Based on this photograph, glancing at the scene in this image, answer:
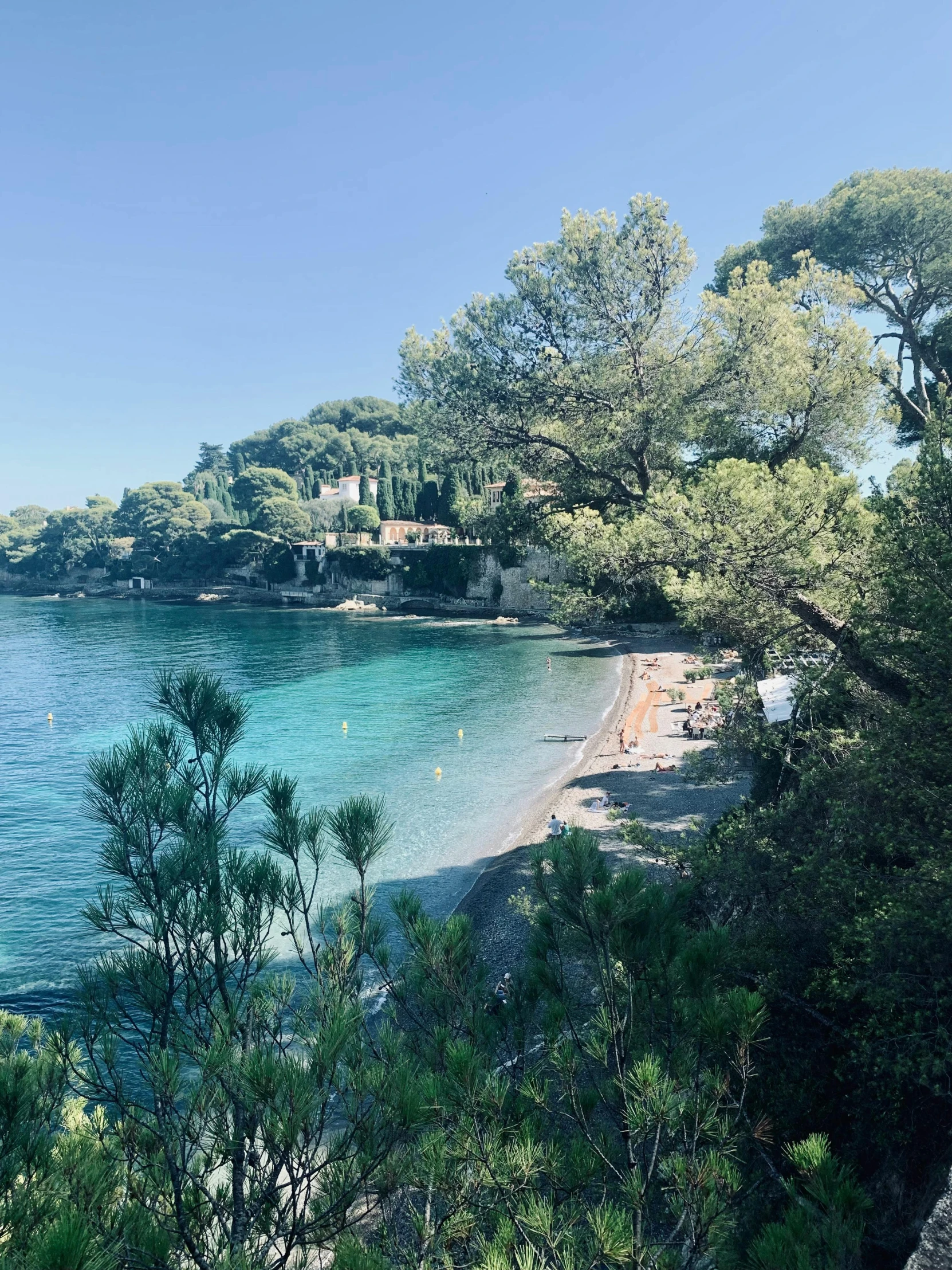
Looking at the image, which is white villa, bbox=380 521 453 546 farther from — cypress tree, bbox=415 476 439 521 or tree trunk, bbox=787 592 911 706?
tree trunk, bbox=787 592 911 706

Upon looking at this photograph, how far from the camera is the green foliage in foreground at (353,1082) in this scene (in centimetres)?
282

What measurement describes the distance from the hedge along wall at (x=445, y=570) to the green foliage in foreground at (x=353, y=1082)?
59.1 metres

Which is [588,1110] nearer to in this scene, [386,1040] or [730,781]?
[386,1040]

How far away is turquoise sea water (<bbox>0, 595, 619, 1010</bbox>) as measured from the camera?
15.2 metres

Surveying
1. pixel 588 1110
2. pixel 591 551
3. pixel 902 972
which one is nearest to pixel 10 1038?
pixel 588 1110

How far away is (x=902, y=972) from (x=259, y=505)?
91215 millimetres

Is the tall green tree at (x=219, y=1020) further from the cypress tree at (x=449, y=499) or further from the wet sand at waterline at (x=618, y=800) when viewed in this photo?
the cypress tree at (x=449, y=499)

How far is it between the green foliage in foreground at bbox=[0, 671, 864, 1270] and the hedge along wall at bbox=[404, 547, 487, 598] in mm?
59076

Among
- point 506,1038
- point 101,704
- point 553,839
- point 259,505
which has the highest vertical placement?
point 259,505

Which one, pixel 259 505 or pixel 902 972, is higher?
pixel 259 505

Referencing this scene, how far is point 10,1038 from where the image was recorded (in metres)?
4.20

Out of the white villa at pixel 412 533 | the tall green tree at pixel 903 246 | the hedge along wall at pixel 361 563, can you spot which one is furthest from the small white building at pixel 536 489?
the white villa at pixel 412 533

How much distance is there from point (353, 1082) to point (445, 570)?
65.5 m

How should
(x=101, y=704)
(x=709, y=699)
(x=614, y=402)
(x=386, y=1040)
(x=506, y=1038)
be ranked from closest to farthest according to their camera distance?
(x=386, y=1040), (x=506, y=1038), (x=614, y=402), (x=709, y=699), (x=101, y=704)
